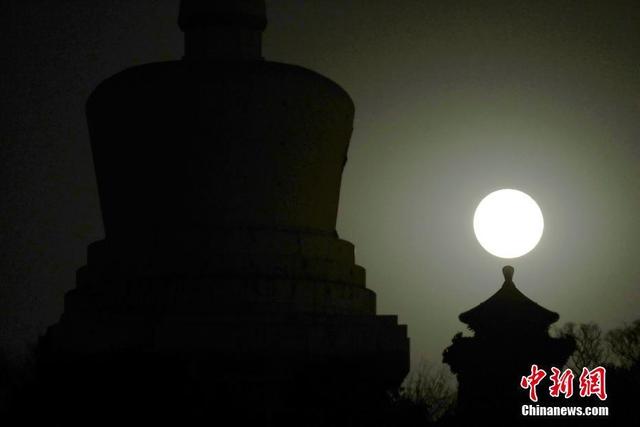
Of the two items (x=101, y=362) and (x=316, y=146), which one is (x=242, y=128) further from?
(x=101, y=362)

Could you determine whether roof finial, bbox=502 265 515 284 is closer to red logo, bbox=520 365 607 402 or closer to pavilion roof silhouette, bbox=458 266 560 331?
pavilion roof silhouette, bbox=458 266 560 331

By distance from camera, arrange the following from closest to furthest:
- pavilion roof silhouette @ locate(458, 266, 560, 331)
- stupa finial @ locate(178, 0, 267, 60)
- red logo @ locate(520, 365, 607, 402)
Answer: red logo @ locate(520, 365, 607, 402)
pavilion roof silhouette @ locate(458, 266, 560, 331)
stupa finial @ locate(178, 0, 267, 60)

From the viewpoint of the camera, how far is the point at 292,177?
2144 centimetres

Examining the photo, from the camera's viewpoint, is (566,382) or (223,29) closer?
(566,382)

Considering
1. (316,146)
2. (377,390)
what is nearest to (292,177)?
(316,146)

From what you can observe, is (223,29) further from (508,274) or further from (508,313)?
(508,313)

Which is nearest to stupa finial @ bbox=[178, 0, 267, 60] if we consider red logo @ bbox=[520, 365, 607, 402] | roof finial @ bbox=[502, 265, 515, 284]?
roof finial @ bbox=[502, 265, 515, 284]

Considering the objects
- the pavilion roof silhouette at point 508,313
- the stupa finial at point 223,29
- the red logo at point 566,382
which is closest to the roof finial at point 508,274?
the pavilion roof silhouette at point 508,313

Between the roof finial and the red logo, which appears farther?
the roof finial

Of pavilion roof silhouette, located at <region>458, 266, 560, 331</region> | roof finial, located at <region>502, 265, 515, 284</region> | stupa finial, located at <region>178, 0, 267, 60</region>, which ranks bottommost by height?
pavilion roof silhouette, located at <region>458, 266, 560, 331</region>

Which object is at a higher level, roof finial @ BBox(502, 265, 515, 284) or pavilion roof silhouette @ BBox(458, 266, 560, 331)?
roof finial @ BBox(502, 265, 515, 284)

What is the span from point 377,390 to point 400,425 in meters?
1.18

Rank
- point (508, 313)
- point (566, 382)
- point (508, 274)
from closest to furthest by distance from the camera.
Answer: point (566, 382) → point (508, 313) → point (508, 274)

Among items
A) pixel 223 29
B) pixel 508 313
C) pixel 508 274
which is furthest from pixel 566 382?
pixel 223 29
